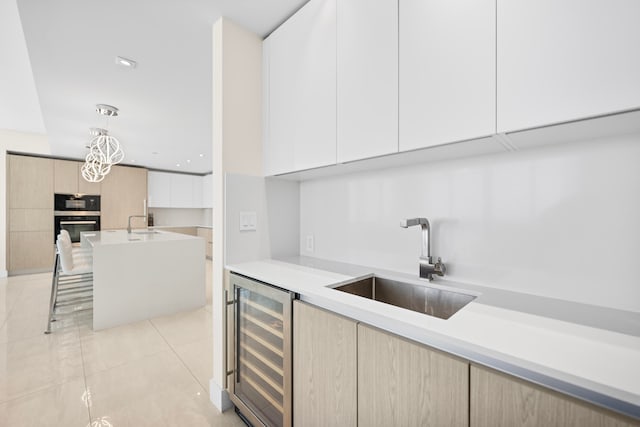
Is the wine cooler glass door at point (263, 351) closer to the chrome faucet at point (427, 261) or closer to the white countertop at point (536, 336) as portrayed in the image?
the white countertop at point (536, 336)

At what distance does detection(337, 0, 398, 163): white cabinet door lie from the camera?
46.8 inches

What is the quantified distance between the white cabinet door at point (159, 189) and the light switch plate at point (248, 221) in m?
6.52

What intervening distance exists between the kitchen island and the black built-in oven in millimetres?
3493

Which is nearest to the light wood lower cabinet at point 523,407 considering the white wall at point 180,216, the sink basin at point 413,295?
the sink basin at point 413,295

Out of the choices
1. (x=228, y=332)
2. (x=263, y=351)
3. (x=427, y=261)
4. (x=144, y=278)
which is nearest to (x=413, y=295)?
(x=427, y=261)

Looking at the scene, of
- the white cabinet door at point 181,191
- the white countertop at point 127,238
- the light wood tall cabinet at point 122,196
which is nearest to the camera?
the white countertop at point 127,238

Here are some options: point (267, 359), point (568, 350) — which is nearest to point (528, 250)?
point (568, 350)

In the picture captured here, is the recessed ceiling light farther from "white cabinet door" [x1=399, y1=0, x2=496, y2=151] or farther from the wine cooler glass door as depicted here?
"white cabinet door" [x1=399, y1=0, x2=496, y2=151]

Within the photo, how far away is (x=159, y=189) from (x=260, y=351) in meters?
7.05

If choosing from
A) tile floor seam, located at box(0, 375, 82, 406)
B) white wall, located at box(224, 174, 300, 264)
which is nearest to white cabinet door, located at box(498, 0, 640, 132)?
white wall, located at box(224, 174, 300, 264)

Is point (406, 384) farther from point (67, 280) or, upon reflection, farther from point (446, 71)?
point (67, 280)

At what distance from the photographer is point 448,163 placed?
52.4 inches

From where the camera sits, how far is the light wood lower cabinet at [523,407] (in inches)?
21.2

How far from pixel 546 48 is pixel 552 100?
0.51 ft
